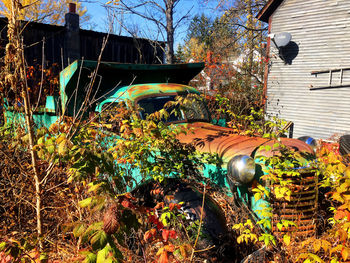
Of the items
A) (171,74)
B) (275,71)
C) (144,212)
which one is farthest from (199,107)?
(275,71)

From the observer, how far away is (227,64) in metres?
15.9

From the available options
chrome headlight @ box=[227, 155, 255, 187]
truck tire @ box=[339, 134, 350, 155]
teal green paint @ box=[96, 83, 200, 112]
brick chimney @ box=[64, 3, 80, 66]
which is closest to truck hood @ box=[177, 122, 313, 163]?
chrome headlight @ box=[227, 155, 255, 187]

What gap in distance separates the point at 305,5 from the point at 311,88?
122 inches

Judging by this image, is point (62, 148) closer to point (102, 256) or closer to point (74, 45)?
point (102, 256)

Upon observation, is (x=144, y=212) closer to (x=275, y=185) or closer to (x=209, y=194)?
(x=209, y=194)

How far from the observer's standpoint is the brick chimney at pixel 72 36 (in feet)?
38.9

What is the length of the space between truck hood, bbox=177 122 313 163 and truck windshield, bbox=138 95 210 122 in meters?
0.49

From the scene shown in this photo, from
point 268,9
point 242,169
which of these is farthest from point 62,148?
point 268,9

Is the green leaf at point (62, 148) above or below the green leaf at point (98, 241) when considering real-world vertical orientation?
above

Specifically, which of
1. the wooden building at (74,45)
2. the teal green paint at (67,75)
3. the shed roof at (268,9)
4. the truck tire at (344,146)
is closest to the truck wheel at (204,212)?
the teal green paint at (67,75)

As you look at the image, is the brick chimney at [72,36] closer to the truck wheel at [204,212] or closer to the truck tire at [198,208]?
the truck tire at [198,208]

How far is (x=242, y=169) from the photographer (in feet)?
9.71

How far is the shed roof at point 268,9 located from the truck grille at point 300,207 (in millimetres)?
10518

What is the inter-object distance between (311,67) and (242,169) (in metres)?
9.73
